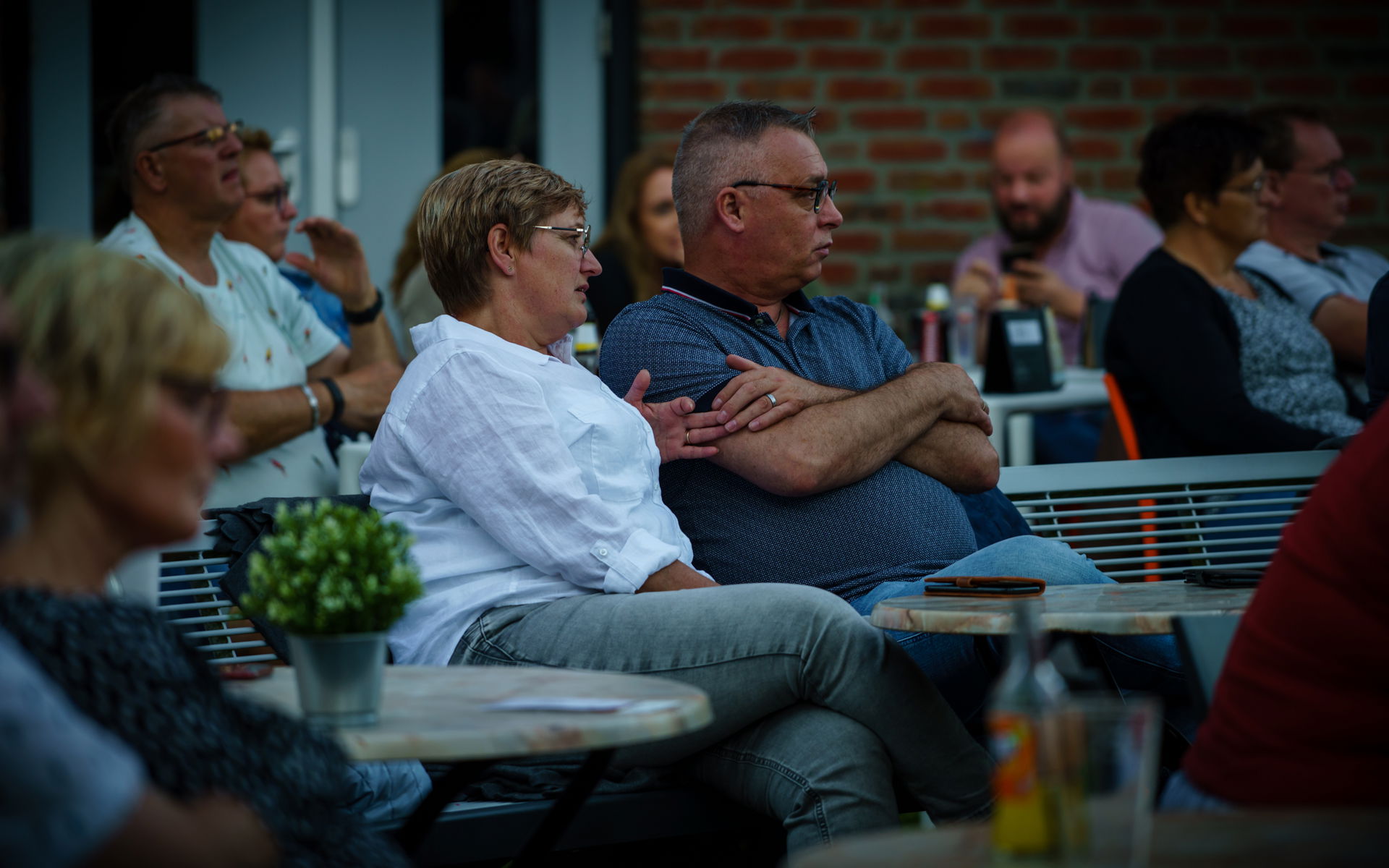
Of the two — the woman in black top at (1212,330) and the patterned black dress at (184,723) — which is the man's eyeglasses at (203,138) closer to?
the woman in black top at (1212,330)

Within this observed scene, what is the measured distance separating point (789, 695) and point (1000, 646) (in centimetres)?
42

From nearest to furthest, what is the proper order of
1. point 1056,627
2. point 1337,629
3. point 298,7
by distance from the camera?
point 1337,629
point 1056,627
point 298,7

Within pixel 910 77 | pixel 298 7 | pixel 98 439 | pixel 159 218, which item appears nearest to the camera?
pixel 98 439

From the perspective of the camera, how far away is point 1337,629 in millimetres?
1349

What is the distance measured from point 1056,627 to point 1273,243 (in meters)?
3.23

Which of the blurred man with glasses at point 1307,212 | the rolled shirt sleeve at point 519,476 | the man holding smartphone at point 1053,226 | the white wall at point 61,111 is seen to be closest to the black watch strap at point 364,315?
the rolled shirt sleeve at point 519,476

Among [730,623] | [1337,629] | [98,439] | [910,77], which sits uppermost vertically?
[910,77]

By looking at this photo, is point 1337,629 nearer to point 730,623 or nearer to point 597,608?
point 730,623

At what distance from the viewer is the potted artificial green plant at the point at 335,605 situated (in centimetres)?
150

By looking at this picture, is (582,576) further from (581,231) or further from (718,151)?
(718,151)

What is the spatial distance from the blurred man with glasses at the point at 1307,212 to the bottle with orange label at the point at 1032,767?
351 centimetres

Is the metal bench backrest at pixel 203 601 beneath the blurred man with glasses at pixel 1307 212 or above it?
beneath

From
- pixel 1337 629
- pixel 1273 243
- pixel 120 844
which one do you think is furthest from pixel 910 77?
pixel 120 844

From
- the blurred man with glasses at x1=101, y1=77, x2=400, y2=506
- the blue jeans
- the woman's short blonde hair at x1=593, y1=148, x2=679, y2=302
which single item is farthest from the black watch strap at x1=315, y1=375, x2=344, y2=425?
the woman's short blonde hair at x1=593, y1=148, x2=679, y2=302
